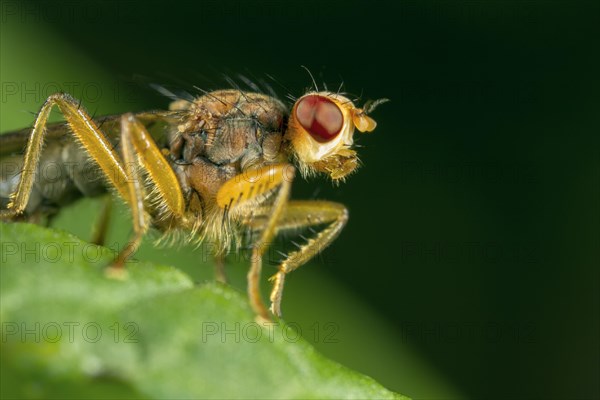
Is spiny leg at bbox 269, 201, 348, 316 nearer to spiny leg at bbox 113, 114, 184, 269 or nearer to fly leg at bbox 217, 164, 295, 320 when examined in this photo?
fly leg at bbox 217, 164, 295, 320

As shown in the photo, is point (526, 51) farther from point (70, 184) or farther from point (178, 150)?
point (70, 184)

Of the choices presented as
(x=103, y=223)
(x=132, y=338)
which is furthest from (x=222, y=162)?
(x=132, y=338)

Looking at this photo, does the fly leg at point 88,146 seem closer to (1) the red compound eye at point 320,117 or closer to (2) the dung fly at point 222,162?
(2) the dung fly at point 222,162

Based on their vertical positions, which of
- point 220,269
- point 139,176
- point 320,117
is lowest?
point 220,269

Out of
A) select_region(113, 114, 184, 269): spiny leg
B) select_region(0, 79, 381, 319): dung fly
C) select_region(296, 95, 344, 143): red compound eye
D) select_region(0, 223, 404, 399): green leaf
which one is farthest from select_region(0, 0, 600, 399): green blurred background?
select_region(0, 223, 404, 399): green leaf

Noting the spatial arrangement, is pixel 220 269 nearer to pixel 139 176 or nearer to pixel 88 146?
pixel 139 176

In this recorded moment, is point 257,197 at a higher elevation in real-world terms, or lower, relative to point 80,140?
higher

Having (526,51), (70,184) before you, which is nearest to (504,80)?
(526,51)
